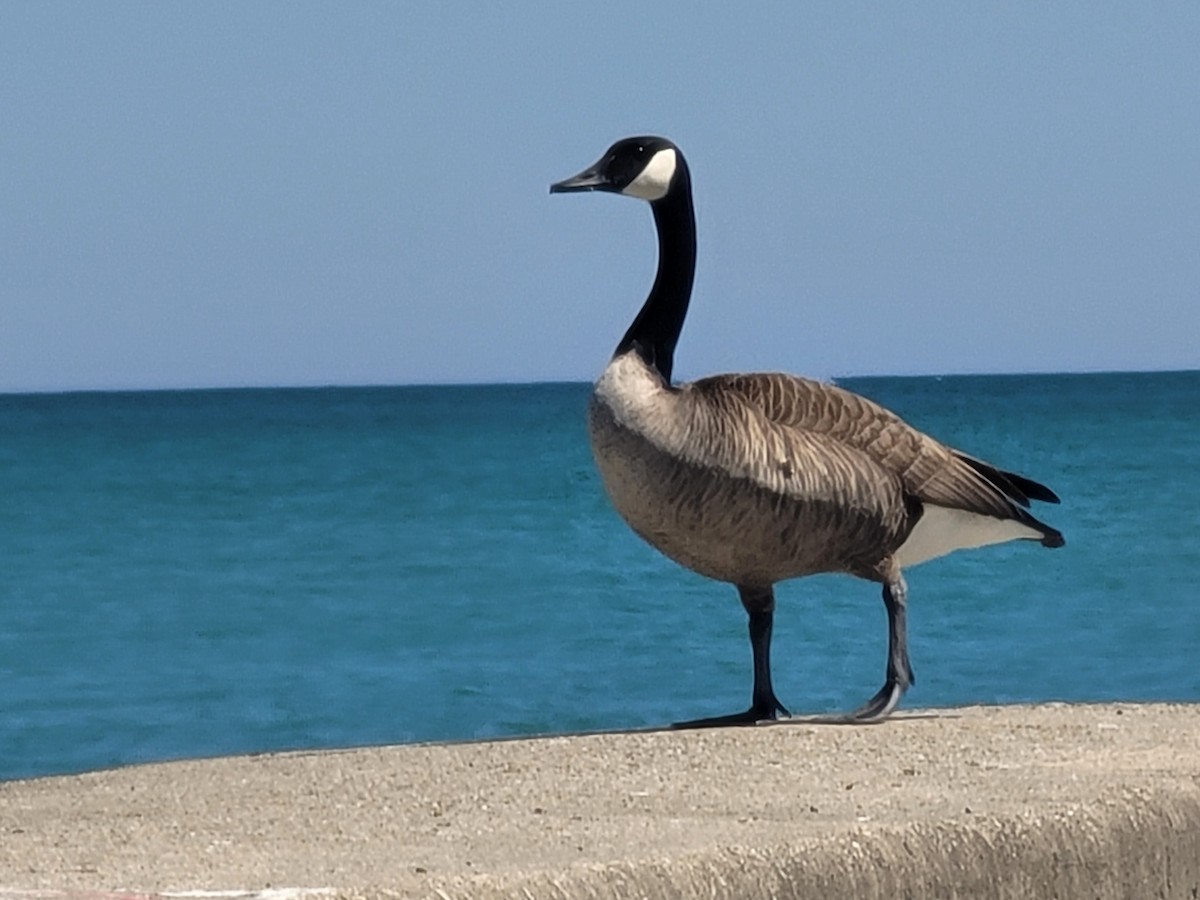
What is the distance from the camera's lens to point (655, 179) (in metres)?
7.74

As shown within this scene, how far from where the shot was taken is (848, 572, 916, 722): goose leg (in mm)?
7445

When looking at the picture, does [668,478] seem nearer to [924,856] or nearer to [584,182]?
[584,182]

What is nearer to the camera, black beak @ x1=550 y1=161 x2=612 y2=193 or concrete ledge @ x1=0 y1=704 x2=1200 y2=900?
concrete ledge @ x1=0 y1=704 x2=1200 y2=900

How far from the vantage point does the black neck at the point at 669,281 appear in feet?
25.2

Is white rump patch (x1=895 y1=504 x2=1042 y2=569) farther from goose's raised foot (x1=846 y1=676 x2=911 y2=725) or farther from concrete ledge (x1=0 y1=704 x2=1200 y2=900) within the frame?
concrete ledge (x1=0 y1=704 x2=1200 y2=900)

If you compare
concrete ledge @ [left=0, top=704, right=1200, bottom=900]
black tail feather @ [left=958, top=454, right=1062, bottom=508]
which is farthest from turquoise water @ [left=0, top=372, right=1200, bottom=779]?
concrete ledge @ [left=0, top=704, right=1200, bottom=900]

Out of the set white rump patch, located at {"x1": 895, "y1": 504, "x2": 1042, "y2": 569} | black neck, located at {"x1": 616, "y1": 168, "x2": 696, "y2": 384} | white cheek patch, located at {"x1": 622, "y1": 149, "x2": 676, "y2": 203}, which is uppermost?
white cheek patch, located at {"x1": 622, "y1": 149, "x2": 676, "y2": 203}

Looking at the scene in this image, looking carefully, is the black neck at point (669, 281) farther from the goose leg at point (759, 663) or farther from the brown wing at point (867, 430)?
the goose leg at point (759, 663)

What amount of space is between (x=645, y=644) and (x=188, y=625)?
18.1ft

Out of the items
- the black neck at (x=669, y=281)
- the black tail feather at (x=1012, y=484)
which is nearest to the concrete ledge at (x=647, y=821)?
the black tail feather at (x=1012, y=484)

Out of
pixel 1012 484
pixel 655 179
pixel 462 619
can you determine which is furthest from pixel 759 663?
pixel 462 619

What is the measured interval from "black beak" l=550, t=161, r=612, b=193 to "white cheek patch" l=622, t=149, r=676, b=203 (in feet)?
0.27

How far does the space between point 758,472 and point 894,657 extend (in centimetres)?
85

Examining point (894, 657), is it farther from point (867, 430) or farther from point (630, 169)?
point (630, 169)
